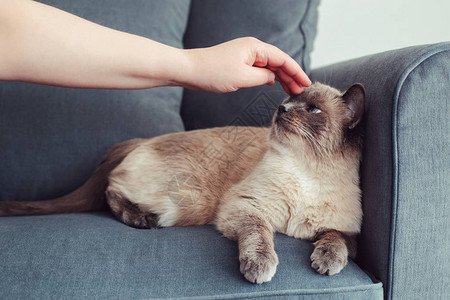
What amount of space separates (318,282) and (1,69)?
0.99 meters

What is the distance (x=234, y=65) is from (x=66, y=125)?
0.88 metres

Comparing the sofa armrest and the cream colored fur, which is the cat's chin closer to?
the cream colored fur

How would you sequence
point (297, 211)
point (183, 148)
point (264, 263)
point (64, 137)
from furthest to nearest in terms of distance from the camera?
1. point (64, 137)
2. point (183, 148)
3. point (297, 211)
4. point (264, 263)

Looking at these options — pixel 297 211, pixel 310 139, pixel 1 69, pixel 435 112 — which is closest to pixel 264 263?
pixel 297 211

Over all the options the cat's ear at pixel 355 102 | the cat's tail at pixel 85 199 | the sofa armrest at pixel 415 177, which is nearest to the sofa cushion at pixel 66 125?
the cat's tail at pixel 85 199

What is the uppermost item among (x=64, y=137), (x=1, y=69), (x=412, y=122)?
(x=412, y=122)

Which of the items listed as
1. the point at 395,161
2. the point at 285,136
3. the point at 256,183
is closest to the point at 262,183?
the point at 256,183

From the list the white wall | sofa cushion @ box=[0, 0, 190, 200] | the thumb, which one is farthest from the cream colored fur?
the white wall

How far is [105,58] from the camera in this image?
100 cm

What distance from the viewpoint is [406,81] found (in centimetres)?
83

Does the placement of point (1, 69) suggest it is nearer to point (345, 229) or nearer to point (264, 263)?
point (264, 263)

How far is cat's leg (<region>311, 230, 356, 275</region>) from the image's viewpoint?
83 cm

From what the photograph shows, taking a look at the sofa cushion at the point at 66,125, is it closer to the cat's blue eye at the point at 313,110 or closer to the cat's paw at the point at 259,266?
the cat's blue eye at the point at 313,110

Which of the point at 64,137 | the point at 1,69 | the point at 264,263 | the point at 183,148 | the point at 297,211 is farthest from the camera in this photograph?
the point at 64,137
